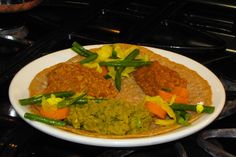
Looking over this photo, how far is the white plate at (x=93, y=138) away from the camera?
102 cm

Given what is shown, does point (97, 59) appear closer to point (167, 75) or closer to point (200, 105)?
point (167, 75)

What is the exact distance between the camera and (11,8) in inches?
65.6

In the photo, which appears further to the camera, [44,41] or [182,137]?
[44,41]

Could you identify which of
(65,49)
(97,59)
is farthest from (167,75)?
(65,49)

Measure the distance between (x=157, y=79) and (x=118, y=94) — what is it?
0.38ft

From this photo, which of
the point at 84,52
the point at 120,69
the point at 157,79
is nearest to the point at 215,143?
the point at 157,79

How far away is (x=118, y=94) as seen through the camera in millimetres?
1275

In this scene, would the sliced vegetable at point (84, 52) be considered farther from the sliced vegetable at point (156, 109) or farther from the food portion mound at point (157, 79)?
the sliced vegetable at point (156, 109)

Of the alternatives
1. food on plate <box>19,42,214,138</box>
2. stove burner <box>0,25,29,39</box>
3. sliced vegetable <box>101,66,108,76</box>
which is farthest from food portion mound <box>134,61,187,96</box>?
stove burner <box>0,25,29,39</box>

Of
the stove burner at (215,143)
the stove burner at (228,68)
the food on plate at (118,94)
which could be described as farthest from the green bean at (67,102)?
the stove burner at (228,68)

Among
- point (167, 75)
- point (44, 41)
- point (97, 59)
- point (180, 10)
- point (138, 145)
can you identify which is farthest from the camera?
point (180, 10)

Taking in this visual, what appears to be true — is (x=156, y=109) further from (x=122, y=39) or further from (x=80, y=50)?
(x=122, y=39)

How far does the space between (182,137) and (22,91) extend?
1.44 feet

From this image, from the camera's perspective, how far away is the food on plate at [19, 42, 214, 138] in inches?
41.9
